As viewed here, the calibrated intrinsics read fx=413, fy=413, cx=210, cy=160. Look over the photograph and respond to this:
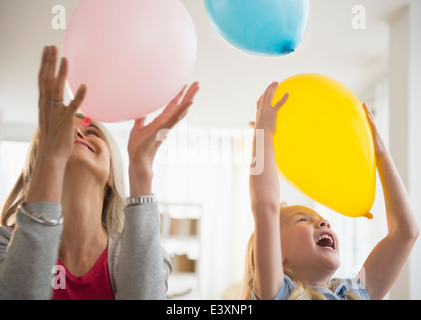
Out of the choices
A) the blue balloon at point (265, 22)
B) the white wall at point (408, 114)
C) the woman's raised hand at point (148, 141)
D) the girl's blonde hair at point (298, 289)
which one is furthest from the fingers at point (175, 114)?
the white wall at point (408, 114)

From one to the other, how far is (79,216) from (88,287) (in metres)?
0.18

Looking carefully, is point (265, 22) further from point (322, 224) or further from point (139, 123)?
point (322, 224)

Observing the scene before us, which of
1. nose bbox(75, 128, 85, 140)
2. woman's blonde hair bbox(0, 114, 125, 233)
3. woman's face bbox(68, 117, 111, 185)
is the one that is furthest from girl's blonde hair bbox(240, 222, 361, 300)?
nose bbox(75, 128, 85, 140)

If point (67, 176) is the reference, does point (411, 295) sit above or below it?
below

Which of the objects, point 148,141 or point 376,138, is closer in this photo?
point 148,141

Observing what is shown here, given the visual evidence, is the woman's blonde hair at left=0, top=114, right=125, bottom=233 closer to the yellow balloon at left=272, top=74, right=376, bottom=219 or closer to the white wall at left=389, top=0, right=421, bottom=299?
the yellow balloon at left=272, top=74, right=376, bottom=219

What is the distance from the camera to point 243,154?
622 centimetres

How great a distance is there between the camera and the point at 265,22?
3.54ft

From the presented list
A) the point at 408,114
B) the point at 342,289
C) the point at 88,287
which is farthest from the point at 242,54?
the point at 88,287

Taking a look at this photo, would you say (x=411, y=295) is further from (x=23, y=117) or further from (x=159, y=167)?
(x=23, y=117)

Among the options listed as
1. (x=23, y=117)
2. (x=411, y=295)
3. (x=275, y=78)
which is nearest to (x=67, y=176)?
(x=411, y=295)
